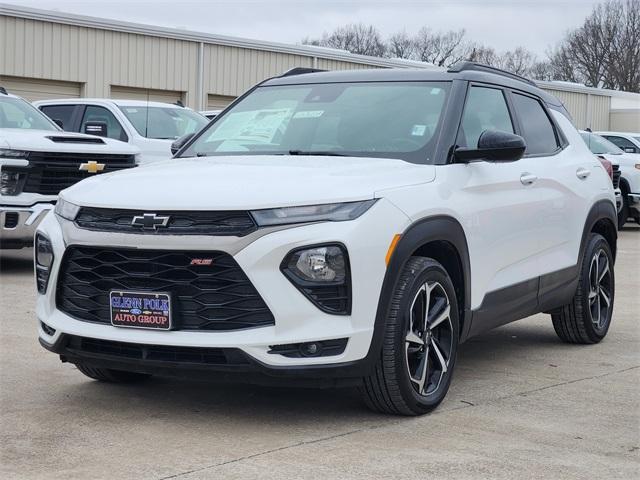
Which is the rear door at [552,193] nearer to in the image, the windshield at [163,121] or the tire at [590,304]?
the tire at [590,304]

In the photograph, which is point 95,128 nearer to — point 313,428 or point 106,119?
point 106,119

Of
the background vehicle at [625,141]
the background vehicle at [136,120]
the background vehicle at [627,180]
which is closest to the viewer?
the background vehicle at [136,120]

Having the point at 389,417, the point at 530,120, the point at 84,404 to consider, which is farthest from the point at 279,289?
the point at 530,120

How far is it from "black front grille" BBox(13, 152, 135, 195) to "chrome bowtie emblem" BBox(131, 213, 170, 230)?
18.8 ft

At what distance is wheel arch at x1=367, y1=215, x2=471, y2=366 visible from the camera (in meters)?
4.87

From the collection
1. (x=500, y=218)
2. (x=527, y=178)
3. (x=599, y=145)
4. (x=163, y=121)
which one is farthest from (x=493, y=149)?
(x=599, y=145)

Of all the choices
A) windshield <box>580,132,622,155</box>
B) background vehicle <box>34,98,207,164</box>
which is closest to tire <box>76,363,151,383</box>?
background vehicle <box>34,98,207,164</box>

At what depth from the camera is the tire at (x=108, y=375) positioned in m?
5.72

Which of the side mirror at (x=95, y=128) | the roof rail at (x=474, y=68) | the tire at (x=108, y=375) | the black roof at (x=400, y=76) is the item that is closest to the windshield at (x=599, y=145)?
the side mirror at (x=95, y=128)

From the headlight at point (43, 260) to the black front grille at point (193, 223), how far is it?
42 centimetres

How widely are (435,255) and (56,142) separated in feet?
19.8

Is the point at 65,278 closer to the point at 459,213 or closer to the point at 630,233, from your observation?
the point at 459,213

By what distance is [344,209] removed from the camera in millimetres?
4781

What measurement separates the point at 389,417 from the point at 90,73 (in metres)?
19.7
